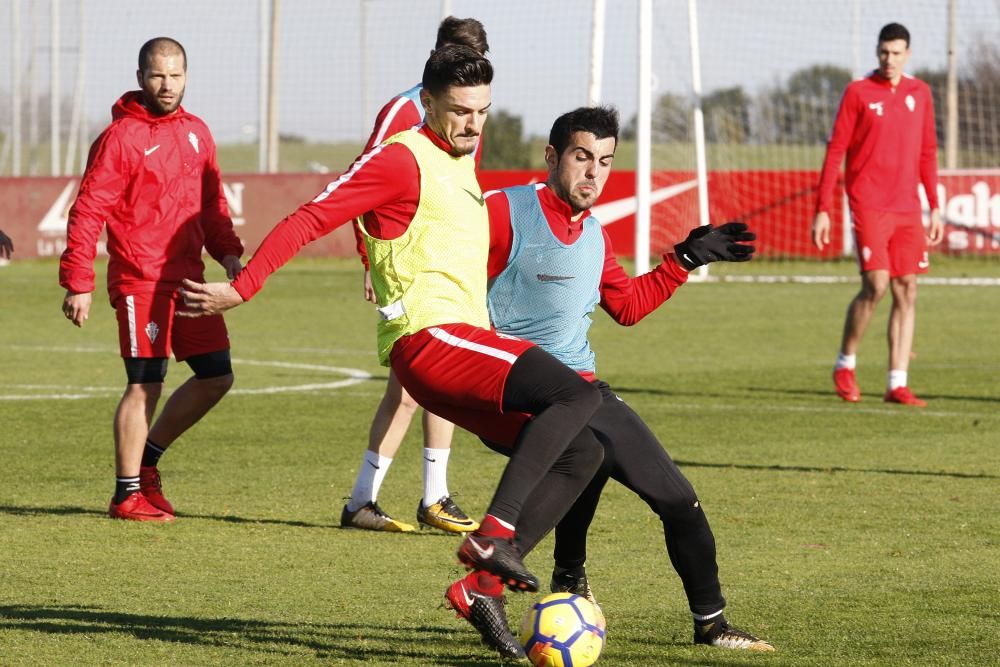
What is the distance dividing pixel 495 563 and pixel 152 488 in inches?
138

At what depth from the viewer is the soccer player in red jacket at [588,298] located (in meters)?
5.19

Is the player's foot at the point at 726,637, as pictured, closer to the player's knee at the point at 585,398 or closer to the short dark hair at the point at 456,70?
the player's knee at the point at 585,398

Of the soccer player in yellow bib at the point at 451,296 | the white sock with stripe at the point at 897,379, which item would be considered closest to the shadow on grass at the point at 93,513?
the soccer player in yellow bib at the point at 451,296

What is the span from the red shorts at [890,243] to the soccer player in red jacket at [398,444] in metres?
5.38

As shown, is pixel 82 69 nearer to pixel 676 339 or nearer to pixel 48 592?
pixel 676 339

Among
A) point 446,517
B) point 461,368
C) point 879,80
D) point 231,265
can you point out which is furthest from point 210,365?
point 879,80

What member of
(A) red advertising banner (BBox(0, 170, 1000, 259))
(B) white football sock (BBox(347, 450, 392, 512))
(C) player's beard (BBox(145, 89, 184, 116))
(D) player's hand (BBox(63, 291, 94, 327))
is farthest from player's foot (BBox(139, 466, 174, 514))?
(A) red advertising banner (BBox(0, 170, 1000, 259))

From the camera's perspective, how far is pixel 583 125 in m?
5.39

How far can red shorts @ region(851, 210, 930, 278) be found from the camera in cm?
1220

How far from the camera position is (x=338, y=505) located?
8016 mm

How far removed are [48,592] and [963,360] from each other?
10953 millimetres

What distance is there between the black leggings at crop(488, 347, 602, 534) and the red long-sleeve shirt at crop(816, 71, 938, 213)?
7.87m

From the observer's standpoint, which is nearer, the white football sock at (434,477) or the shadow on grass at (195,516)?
the shadow on grass at (195,516)

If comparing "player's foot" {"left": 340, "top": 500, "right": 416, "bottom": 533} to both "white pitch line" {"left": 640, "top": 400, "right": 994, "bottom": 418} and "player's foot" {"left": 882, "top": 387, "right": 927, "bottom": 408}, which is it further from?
"player's foot" {"left": 882, "top": 387, "right": 927, "bottom": 408}
